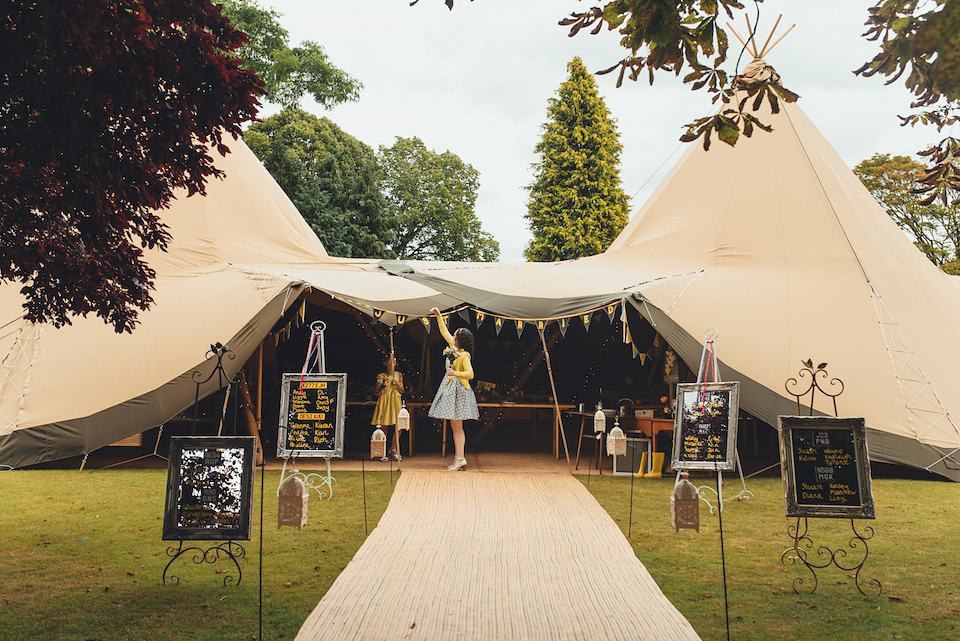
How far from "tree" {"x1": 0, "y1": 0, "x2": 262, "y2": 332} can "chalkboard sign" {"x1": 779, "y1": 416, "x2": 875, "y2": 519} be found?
3483mm

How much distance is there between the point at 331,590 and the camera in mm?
4441

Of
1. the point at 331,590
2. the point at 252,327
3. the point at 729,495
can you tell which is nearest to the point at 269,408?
the point at 252,327

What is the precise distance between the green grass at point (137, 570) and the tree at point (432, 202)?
22.2 m

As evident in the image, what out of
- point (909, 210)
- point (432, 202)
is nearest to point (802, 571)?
point (909, 210)

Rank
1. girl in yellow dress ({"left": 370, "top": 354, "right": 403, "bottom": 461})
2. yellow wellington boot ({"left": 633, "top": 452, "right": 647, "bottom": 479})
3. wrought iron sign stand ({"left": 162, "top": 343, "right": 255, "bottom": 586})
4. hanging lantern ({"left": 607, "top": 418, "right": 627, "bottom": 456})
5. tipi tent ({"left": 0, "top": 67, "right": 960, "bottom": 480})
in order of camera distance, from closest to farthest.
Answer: wrought iron sign stand ({"left": 162, "top": 343, "right": 255, "bottom": 586})
hanging lantern ({"left": 607, "top": 418, "right": 627, "bottom": 456})
tipi tent ({"left": 0, "top": 67, "right": 960, "bottom": 480})
yellow wellington boot ({"left": 633, "top": 452, "right": 647, "bottom": 479})
girl in yellow dress ({"left": 370, "top": 354, "right": 403, "bottom": 461})

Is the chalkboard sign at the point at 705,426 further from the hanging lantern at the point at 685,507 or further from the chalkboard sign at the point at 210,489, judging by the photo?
the chalkboard sign at the point at 210,489

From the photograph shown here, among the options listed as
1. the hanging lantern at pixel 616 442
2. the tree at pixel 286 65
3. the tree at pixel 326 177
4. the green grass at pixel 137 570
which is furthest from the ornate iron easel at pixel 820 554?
the tree at pixel 286 65

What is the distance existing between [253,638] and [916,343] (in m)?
7.74

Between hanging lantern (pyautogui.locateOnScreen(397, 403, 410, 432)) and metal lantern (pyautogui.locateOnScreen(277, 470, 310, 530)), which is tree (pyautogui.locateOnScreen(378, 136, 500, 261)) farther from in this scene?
metal lantern (pyautogui.locateOnScreen(277, 470, 310, 530))

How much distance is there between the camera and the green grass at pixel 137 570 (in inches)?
151

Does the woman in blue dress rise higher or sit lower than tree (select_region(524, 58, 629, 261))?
lower

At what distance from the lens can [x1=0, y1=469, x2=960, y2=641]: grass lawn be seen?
153 inches

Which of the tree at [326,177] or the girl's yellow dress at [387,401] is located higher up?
the tree at [326,177]

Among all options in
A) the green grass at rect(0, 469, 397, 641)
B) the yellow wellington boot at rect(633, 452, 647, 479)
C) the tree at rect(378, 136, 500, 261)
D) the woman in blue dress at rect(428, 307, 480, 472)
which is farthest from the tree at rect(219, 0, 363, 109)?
the green grass at rect(0, 469, 397, 641)
